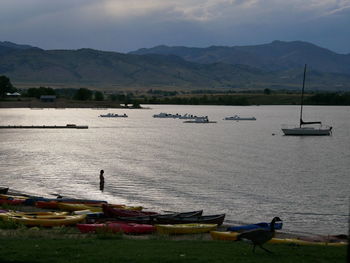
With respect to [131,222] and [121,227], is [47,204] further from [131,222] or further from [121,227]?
[121,227]

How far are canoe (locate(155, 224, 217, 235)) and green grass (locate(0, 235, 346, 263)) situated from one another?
5.04m

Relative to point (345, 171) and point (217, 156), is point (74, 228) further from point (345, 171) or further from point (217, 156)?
point (217, 156)

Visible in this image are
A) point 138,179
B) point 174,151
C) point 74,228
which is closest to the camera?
point 74,228

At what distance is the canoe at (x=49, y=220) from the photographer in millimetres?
25944

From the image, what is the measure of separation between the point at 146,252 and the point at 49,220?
10063 mm

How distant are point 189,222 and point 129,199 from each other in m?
12.6

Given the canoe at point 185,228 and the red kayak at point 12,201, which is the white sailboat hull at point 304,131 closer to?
the red kayak at point 12,201

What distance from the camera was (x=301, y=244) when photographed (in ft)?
70.4

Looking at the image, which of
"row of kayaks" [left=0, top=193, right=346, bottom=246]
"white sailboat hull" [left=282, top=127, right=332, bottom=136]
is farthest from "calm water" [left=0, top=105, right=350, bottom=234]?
"white sailboat hull" [left=282, top=127, right=332, bottom=136]

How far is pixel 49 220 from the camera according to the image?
26.5 metres

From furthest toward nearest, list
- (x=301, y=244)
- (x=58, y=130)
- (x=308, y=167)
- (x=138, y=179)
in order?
(x=58, y=130) → (x=308, y=167) → (x=138, y=179) → (x=301, y=244)

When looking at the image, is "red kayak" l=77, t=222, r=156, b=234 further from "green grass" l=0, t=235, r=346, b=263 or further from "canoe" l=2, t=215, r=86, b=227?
"green grass" l=0, t=235, r=346, b=263

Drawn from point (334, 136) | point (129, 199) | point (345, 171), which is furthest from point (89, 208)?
point (334, 136)

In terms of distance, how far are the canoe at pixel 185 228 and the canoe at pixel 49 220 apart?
156 inches
